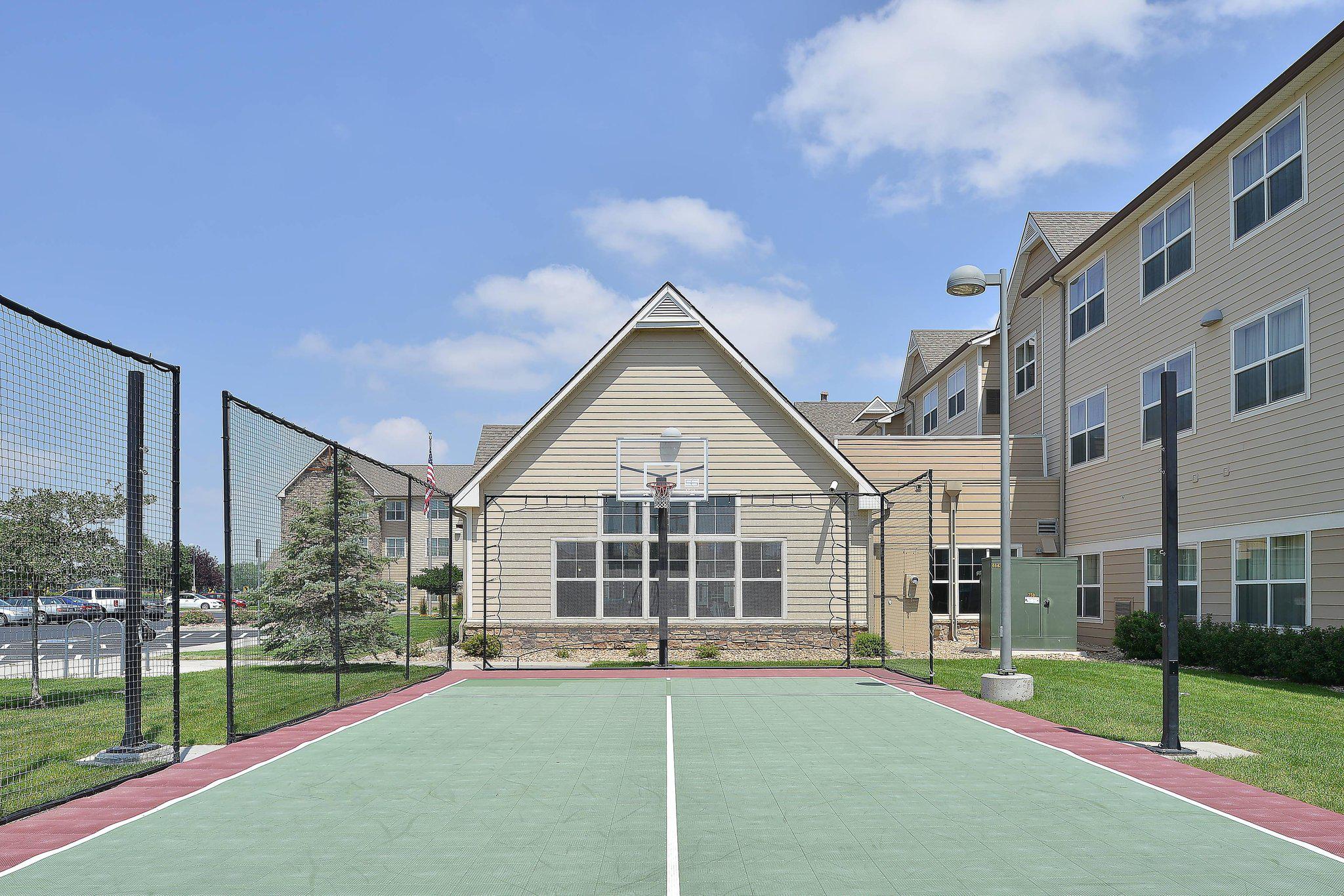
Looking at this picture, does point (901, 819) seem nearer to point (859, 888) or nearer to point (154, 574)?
point (859, 888)

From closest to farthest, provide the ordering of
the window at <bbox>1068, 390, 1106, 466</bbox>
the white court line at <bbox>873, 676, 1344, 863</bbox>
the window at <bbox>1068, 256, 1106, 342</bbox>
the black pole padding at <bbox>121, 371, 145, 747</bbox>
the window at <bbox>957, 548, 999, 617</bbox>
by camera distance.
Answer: the white court line at <bbox>873, 676, 1344, 863</bbox>
the black pole padding at <bbox>121, 371, 145, 747</bbox>
the window at <bbox>1068, 390, 1106, 466</bbox>
the window at <bbox>1068, 256, 1106, 342</bbox>
the window at <bbox>957, 548, 999, 617</bbox>

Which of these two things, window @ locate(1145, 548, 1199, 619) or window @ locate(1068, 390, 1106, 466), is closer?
window @ locate(1145, 548, 1199, 619)

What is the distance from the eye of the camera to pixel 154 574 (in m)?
9.49

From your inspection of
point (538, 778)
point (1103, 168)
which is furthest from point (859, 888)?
point (1103, 168)

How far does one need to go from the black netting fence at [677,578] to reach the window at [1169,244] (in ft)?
23.9

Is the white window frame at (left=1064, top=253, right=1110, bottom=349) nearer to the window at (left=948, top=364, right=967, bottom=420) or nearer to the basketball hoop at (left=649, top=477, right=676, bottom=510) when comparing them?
the window at (left=948, top=364, right=967, bottom=420)

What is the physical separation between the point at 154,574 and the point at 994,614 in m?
16.6

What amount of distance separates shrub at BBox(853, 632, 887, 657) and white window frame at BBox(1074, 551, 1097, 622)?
459 cm

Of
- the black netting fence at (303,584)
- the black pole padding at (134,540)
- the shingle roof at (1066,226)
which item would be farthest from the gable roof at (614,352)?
the black pole padding at (134,540)

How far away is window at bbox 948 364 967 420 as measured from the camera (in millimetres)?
29469

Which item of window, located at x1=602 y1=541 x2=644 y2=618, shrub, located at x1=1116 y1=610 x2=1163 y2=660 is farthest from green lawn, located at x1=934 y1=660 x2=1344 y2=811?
window, located at x1=602 y1=541 x2=644 y2=618

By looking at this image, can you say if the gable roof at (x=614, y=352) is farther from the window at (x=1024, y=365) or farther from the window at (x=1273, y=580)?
the window at (x=1024, y=365)

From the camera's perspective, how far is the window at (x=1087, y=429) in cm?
2205

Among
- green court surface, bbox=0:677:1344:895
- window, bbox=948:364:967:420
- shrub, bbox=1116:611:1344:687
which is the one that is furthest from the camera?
window, bbox=948:364:967:420
